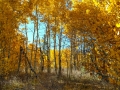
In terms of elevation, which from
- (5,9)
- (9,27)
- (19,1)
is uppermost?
(19,1)

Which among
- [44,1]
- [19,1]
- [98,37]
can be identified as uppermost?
[44,1]

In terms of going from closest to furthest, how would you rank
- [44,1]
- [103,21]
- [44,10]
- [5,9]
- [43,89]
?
[103,21]
[43,89]
[5,9]
[44,1]
[44,10]

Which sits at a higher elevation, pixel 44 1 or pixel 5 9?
pixel 44 1

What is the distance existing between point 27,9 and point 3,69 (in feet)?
17.6

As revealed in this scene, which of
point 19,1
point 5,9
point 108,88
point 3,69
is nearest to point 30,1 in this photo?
point 19,1

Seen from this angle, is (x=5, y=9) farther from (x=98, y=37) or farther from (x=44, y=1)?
(x=44, y=1)

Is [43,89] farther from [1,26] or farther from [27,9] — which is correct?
[27,9]

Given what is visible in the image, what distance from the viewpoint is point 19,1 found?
51.5 feet

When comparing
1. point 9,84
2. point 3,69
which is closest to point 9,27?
point 3,69

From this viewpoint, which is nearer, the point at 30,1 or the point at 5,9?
the point at 5,9

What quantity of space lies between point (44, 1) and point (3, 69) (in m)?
10.7

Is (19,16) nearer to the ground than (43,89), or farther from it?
farther from it

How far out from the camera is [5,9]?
1202cm

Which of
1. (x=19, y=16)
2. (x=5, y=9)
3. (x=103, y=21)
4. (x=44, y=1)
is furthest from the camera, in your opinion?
(x=44, y=1)
